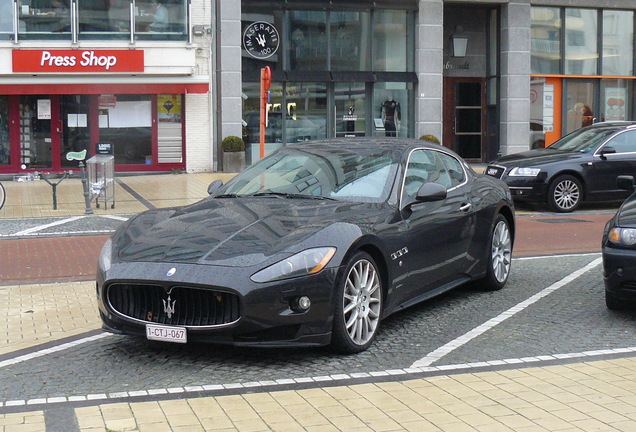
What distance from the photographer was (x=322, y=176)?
7539 millimetres

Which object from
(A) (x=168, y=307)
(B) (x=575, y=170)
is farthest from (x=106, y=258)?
(B) (x=575, y=170)

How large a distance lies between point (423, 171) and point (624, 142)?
405 inches

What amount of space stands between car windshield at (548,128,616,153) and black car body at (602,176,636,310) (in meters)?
9.63

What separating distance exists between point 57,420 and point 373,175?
3377 mm

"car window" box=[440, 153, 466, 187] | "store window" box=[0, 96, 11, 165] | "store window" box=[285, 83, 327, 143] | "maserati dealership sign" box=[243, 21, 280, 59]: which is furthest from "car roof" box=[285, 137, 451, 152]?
"store window" box=[285, 83, 327, 143]

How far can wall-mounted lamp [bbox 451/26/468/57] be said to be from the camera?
28.3 m

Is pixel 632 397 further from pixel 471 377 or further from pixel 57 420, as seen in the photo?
pixel 57 420

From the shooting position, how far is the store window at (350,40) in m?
26.6

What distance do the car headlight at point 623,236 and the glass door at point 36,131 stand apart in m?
19.2

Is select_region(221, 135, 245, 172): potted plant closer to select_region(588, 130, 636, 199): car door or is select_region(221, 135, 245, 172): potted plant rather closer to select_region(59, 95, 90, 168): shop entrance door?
select_region(59, 95, 90, 168): shop entrance door

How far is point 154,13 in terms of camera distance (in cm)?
2423

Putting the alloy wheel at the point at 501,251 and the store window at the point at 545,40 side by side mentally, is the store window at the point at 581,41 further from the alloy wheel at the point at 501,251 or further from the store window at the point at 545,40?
the alloy wheel at the point at 501,251

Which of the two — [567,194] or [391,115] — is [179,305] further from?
[391,115]

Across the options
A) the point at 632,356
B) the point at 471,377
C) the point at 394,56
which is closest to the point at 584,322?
the point at 632,356
